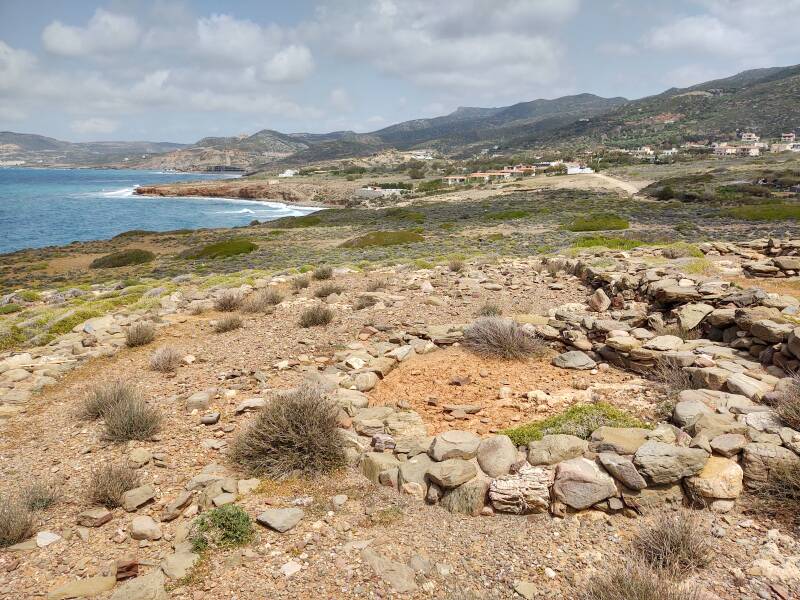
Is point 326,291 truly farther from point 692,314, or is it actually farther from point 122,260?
point 122,260

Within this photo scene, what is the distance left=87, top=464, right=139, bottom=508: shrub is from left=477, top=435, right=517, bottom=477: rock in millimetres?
3761

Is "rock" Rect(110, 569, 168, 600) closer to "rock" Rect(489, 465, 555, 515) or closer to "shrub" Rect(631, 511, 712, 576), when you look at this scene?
"rock" Rect(489, 465, 555, 515)

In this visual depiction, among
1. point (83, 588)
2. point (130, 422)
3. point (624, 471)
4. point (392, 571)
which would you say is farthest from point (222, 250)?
point (624, 471)

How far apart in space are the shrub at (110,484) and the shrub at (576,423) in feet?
13.9

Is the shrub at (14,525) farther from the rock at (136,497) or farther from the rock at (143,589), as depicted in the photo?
the rock at (143,589)

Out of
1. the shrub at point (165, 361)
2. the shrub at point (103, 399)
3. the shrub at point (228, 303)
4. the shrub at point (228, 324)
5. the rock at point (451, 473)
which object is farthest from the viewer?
the shrub at point (228, 303)

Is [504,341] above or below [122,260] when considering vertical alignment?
above

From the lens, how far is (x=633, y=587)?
10.3ft

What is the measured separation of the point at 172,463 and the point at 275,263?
24930 mm

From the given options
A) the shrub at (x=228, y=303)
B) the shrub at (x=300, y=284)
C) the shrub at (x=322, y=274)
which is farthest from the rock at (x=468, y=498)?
the shrub at (x=322, y=274)

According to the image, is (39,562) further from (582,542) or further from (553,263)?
(553,263)

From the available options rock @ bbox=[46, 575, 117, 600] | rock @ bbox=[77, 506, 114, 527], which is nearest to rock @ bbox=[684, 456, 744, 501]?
rock @ bbox=[46, 575, 117, 600]

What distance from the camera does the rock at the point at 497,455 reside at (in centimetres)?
486

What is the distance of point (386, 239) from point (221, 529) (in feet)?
105
